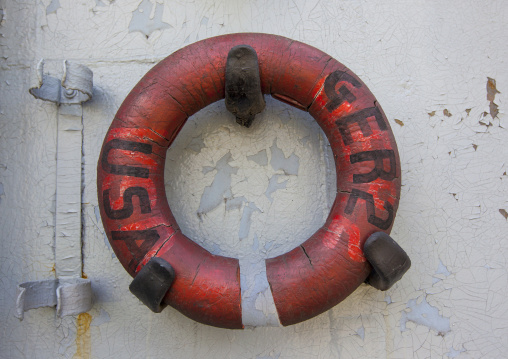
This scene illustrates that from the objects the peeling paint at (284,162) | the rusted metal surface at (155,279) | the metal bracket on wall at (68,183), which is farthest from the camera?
the peeling paint at (284,162)

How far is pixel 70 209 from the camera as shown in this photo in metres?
1.56

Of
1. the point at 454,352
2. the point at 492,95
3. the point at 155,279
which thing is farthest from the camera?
the point at 492,95

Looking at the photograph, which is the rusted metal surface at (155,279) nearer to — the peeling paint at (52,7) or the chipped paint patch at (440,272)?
the chipped paint patch at (440,272)

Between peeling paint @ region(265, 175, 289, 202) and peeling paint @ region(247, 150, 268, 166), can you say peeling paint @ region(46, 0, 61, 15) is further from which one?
peeling paint @ region(265, 175, 289, 202)

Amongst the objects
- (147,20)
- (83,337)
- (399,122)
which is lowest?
(83,337)

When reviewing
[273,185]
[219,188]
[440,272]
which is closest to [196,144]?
[219,188]

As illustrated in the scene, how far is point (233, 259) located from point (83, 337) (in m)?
0.68

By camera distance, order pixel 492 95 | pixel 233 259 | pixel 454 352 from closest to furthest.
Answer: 1. pixel 233 259
2. pixel 454 352
3. pixel 492 95

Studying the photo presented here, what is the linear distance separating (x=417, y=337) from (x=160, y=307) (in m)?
0.94

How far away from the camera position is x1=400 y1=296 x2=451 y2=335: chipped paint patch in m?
1.52

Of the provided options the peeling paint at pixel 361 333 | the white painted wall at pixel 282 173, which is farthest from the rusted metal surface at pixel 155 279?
the peeling paint at pixel 361 333

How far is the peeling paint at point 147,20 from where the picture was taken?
164 cm

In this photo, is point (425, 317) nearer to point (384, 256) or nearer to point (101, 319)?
point (384, 256)

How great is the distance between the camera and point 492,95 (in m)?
1.62
